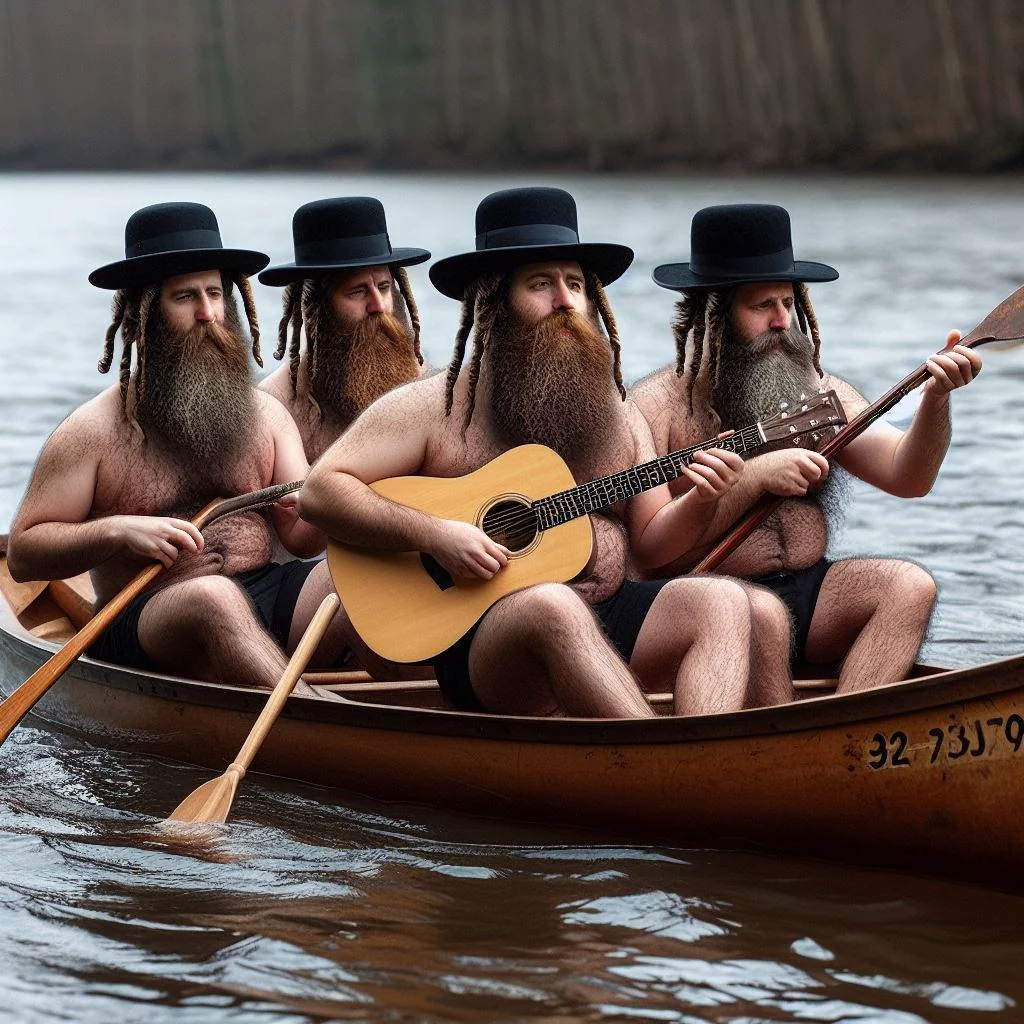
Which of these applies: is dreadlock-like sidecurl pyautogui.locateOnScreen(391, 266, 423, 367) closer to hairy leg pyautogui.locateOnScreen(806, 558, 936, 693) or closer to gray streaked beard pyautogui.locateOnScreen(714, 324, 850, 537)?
gray streaked beard pyautogui.locateOnScreen(714, 324, 850, 537)

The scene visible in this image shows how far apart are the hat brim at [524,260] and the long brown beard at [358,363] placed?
3.94 feet

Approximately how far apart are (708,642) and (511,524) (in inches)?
26.3

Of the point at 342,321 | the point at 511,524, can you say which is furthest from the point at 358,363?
the point at 511,524

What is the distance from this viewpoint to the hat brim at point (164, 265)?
227 inches

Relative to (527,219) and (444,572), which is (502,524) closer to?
(444,572)

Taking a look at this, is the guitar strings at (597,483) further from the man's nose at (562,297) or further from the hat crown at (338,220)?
the hat crown at (338,220)

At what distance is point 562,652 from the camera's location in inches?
193

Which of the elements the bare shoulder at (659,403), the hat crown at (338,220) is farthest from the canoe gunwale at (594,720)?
the hat crown at (338,220)

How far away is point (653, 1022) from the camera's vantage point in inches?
164

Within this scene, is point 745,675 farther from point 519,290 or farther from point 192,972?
point 192,972

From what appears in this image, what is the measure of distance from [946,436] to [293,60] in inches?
2222

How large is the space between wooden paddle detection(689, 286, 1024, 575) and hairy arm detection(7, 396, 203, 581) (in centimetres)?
155

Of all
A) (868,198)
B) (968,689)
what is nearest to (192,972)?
(968,689)

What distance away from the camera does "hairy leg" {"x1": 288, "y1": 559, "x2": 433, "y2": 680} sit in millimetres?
5969
